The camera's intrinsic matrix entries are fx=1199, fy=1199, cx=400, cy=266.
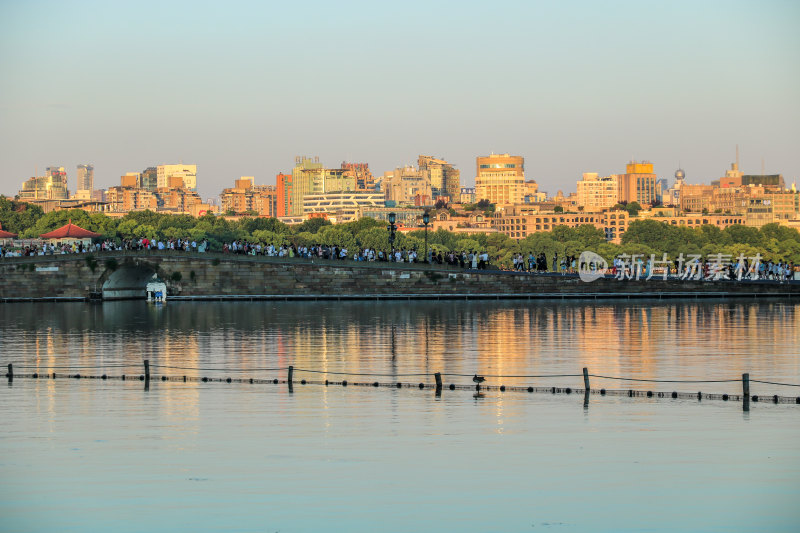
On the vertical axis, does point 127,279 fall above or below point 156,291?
above

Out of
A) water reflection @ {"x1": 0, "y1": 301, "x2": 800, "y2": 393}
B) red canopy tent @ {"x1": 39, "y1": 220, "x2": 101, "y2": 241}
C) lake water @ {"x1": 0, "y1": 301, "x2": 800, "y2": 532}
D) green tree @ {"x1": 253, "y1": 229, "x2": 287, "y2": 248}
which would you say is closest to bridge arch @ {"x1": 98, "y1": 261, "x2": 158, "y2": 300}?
water reflection @ {"x1": 0, "y1": 301, "x2": 800, "y2": 393}

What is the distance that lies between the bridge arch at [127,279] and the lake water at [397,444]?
33048mm

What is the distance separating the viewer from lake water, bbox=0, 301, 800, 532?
49.4 feet

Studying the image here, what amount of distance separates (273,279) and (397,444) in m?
49.8

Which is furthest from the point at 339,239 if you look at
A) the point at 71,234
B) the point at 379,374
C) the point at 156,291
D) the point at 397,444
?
the point at 397,444

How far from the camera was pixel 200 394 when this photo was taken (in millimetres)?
25328

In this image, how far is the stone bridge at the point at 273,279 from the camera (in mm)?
66000

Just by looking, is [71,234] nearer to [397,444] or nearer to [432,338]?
[432,338]

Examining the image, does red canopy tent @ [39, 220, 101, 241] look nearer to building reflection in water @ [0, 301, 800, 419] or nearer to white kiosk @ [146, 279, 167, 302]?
white kiosk @ [146, 279, 167, 302]

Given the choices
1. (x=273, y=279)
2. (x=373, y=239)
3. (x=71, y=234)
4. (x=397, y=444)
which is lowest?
(x=397, y=444)

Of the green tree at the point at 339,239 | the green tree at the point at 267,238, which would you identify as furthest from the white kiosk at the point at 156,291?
the green tree at the point at 267,238

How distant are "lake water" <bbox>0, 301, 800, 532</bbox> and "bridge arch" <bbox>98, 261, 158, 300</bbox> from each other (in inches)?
1301

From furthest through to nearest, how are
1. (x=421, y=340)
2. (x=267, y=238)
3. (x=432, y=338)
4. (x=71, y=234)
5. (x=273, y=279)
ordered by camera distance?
1. (x=267, y=238)
2. (x=71, y=234)
3. (x=273, y=279)
4. (x=432, y=338)
5. (x=421, y=340)

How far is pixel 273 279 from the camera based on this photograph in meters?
68.4
